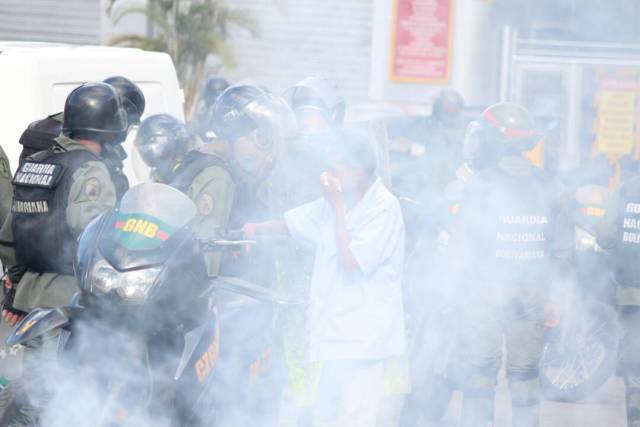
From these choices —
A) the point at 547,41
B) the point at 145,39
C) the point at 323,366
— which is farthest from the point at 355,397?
the point at 145,39

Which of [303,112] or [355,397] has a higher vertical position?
[303,112]

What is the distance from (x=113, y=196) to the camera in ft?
17.3

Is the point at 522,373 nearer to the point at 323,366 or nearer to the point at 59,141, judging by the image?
the point at 323,366

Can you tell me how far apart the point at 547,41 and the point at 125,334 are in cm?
1015

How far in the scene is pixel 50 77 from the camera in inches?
250

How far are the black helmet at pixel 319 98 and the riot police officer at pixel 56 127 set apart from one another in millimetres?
736

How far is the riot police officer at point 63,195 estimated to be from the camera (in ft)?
17.1

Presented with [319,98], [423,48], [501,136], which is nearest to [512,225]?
[501,136]

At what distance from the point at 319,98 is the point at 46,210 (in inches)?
62.4

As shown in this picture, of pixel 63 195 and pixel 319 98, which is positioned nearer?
pixel 63 195

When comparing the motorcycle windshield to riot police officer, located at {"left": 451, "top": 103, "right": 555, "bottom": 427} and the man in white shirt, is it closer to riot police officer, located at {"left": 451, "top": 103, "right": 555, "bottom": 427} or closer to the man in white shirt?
the man in white shirt

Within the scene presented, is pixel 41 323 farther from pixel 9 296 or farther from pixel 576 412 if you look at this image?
pixel 576 412

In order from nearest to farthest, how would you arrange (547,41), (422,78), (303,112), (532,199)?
(532,199) → (303,112) → (547,41) → (422,78)

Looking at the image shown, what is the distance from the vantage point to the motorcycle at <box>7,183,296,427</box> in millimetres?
3902
